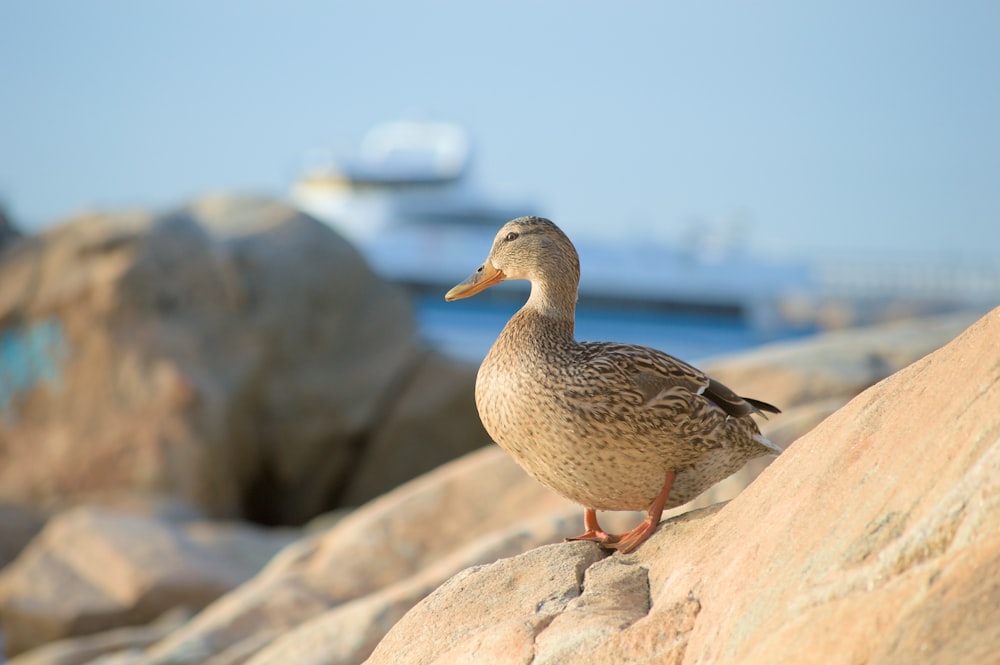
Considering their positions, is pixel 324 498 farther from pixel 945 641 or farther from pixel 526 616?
pixel 945 641

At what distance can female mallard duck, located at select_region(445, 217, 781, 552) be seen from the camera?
2682 mm

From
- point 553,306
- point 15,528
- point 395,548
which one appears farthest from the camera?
point 15,528

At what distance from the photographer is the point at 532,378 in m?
2.72

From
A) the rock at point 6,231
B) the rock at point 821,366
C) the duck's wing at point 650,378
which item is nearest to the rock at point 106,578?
the rock at point 821,366

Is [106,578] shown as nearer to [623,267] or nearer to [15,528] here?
[15,528]

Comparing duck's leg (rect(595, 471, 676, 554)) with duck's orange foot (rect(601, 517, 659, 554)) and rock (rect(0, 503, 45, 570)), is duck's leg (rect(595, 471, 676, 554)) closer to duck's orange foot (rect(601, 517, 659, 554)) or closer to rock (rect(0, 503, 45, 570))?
duck's orange foot (rect(601, 517, 659, 554))

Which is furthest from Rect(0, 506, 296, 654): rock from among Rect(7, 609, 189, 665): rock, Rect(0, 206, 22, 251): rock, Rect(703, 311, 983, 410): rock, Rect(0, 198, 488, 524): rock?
Rect(0, 206, 22, 251): rock

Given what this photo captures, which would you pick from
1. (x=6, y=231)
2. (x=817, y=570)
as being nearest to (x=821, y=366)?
(x=817, y=570)

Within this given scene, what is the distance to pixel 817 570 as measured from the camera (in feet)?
6.07

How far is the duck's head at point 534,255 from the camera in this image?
117 inches

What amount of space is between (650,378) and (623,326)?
3015 cm

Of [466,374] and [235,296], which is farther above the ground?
[235,296]

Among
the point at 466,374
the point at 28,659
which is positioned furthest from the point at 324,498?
the point at 28,659

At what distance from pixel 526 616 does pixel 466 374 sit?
8.96 m
